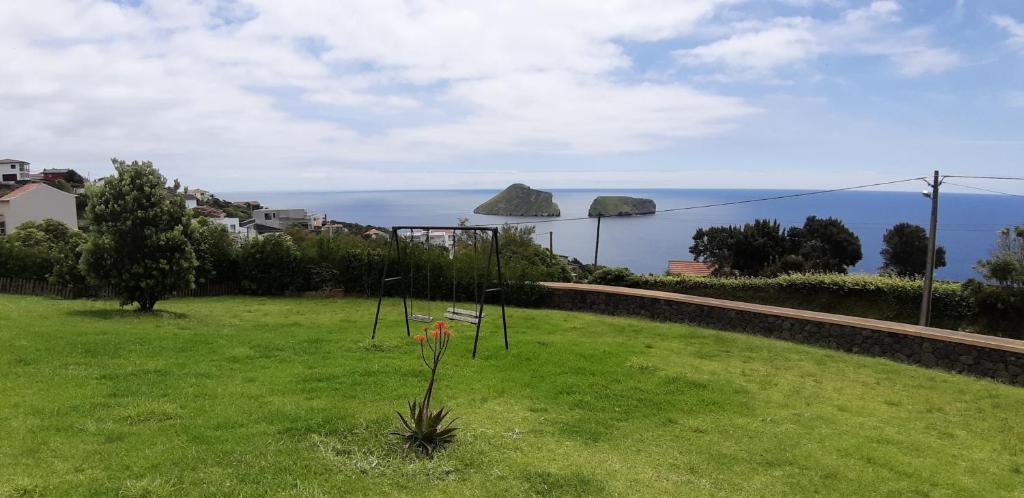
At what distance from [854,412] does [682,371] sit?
212cm

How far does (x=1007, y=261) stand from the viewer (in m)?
13.4

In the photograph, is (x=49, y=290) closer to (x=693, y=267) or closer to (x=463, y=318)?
(x=463, y=318)

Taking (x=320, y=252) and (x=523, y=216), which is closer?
(x=320, y=252)

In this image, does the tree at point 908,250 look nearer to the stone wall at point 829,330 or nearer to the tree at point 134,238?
the stone wall at point 829,330

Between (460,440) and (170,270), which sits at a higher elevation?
(170,270)

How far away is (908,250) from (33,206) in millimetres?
57336

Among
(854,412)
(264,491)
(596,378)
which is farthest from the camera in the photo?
(596,378)

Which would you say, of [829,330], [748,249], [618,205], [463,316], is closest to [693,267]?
[748,249]

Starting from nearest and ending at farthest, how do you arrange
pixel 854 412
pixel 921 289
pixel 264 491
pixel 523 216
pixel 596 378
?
pixel 264 491, pixel 854 412, pixel 596 378, pixel 921 289, pixel 523 216

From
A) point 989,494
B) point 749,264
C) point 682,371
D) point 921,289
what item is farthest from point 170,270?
point 749,264

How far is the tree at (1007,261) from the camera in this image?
13.3 meters

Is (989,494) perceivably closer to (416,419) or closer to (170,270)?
(416,419)

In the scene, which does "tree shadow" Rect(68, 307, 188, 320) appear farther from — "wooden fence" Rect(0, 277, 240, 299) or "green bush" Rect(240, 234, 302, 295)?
"green bush" Rect(240, 234, 302, 295)

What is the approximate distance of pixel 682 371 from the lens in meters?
8.31
